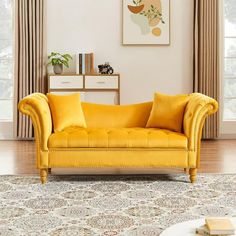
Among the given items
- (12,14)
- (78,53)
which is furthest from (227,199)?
(12,14)

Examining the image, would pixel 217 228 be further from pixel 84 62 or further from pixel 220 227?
pixel 84 62

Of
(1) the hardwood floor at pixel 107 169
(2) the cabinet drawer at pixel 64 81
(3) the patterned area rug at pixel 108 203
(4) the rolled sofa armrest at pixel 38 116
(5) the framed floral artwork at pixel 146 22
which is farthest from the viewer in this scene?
(5) the framed floral artwork at pixel 146 22

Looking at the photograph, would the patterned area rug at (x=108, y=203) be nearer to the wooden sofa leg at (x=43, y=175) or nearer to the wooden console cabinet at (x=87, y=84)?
the wooden sofa leg at (x=43, y=175)

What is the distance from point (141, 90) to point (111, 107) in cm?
242

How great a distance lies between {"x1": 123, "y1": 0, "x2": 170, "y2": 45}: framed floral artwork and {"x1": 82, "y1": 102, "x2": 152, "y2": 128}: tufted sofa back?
8.27ft

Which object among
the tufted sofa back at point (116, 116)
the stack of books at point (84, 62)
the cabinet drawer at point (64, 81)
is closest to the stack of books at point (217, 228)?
the tufted sofa back at point (116, 116)

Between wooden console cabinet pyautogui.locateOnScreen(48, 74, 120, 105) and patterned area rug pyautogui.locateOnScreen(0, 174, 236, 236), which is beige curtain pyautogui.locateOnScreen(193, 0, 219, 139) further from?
patterned area rug pyautogui.locateOnScreen(0, 174, 236, 236)

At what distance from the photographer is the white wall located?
7.73 metres

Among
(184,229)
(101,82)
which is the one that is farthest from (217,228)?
(101,82)

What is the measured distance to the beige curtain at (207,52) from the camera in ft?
25.0

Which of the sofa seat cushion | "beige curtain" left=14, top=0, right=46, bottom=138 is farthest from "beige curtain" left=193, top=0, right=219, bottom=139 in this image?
the sofa seat cushion

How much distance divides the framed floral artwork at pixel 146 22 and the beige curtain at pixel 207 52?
464 millimetres

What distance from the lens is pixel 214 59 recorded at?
7.71 meters

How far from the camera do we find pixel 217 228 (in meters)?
2.38
